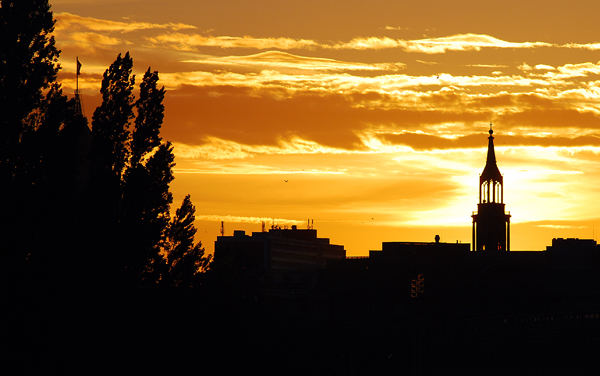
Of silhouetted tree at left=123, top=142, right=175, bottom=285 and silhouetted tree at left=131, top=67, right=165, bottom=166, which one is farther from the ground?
silhouetted tree at left=131, top=67, right=165, bottom=166

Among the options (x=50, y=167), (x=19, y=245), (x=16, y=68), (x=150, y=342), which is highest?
(x=16, y=68)

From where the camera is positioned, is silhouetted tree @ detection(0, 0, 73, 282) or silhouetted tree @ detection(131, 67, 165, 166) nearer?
silhouetted tree @ detection(0, 0, 73, 282)

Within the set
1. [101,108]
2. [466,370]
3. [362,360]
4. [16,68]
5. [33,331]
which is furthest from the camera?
[466,370]

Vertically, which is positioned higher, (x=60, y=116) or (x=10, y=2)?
(x=10, y=2)

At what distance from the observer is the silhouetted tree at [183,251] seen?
6650cm

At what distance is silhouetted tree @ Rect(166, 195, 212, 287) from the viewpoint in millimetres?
66500

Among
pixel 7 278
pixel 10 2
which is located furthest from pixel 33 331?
pixel 10 2

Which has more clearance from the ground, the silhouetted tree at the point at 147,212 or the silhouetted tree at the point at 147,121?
the silhouetted tree at the point at 147,121

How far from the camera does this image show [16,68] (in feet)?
198

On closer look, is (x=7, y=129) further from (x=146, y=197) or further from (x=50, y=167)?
(x=146, y=197)

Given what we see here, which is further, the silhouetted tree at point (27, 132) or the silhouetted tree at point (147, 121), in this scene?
the silhouetted tree at point (147, 121)

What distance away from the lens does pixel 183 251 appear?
68438mm

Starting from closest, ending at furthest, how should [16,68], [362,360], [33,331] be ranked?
[33,331] < [16,68] < [362,360]

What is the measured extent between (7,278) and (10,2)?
45.7 feet
